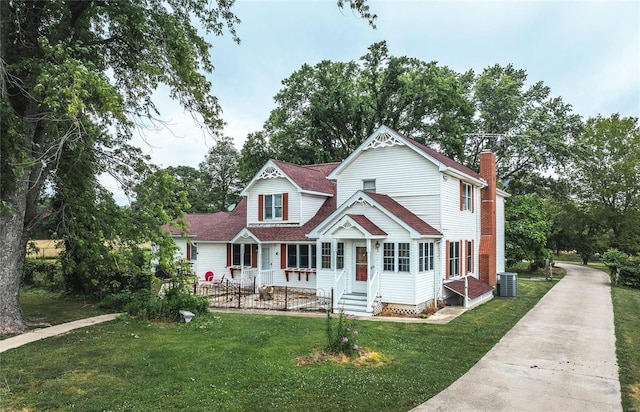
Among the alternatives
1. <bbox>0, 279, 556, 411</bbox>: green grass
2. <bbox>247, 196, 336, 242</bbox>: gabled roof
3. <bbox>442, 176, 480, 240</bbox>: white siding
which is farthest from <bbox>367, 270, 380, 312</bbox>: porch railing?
<bbox>247, 196, 336, 242</bbox>: gabled roof

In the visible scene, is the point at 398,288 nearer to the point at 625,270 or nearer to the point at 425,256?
the point at 425,256

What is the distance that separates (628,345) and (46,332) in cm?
1535

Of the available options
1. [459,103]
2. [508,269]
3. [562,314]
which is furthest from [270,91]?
[562,314]

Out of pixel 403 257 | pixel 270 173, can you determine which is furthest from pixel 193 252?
pixel 403 257

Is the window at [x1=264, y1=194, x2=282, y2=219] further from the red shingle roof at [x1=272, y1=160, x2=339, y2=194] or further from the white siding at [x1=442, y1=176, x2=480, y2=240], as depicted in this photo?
the white siding at [x1=442, y1=176, x2=480, y2=240]

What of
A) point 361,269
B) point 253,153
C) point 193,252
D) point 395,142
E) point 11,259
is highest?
point 253,153

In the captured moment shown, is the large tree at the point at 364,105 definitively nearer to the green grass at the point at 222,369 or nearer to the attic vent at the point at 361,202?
the attic vent at the point at 361,202

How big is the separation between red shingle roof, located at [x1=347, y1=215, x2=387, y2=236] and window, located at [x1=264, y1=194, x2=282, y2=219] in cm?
674

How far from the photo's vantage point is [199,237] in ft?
77.5

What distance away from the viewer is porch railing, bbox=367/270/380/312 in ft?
50.5

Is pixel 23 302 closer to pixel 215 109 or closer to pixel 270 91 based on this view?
pixel 215 109

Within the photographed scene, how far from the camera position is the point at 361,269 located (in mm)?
16688

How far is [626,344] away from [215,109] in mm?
12969

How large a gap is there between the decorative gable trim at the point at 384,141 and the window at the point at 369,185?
1.60 m
